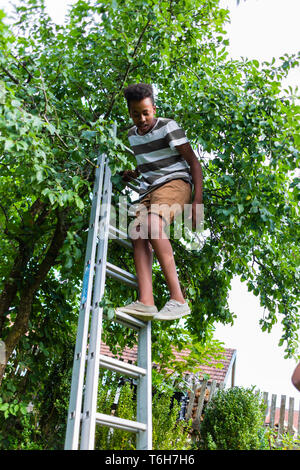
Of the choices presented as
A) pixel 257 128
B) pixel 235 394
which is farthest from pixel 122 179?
pixel 235 394

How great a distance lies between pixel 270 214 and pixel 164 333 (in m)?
2.49

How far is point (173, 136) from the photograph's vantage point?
10.1 ft

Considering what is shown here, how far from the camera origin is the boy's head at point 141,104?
9.85 feet

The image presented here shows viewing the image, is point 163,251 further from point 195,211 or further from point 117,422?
point 117,422

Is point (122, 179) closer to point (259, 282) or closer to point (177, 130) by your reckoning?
point (177, 130)

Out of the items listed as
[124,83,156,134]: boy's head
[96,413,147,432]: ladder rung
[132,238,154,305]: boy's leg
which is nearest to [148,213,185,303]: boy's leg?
[132,238,154,305]: boy's leg

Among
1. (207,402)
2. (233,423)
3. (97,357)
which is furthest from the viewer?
(207,402)

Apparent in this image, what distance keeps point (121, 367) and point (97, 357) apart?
225mm

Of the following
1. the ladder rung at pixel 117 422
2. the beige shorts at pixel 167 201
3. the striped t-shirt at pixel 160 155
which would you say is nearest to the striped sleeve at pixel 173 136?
the striped t-shirt at pixel 160 155

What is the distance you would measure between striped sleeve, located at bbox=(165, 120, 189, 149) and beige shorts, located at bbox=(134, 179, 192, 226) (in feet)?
0.76

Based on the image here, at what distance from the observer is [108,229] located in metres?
3.04

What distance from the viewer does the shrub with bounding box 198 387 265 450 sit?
4367 mm

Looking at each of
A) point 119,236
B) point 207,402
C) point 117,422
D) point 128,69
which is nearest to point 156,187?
point 119,236
